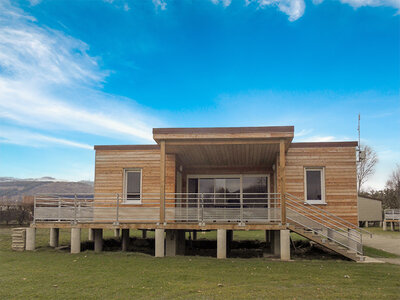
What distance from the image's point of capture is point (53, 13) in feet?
47.7

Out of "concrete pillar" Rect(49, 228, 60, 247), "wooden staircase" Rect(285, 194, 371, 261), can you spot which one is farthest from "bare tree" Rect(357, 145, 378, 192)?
"concrete pillar" Rect(49, 228, 60, 247)

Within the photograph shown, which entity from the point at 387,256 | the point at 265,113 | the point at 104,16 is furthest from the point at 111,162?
the point at 387,256

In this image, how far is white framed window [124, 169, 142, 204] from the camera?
622 inches

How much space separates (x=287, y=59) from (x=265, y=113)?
3.61m

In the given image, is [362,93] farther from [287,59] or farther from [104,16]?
[104,16]

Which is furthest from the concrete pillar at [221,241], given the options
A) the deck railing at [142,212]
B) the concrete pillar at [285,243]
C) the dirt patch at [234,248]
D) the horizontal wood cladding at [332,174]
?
the horizontal wood cladding at [332,174]

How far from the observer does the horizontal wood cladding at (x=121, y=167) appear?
52.0ft

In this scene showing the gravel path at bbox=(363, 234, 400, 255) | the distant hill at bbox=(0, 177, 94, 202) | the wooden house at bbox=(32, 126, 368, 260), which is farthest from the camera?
the distant hill at bbox=(0, 177, 94, 202)

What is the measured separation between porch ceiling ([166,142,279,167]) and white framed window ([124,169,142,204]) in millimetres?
1975

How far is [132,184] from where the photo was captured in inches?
632

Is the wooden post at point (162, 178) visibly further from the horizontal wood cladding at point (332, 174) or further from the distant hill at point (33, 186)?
the distant hill at point (33, 186)

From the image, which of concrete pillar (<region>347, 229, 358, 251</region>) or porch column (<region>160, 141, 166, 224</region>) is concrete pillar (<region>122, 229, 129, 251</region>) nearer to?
porch column (<region>160, 141, 166, 224</region>)

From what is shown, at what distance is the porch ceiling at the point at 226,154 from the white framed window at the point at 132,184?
77.8 inches

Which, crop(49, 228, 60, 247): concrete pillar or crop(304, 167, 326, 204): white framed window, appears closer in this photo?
crop(49, 228, 60, 247): concrete pillar
